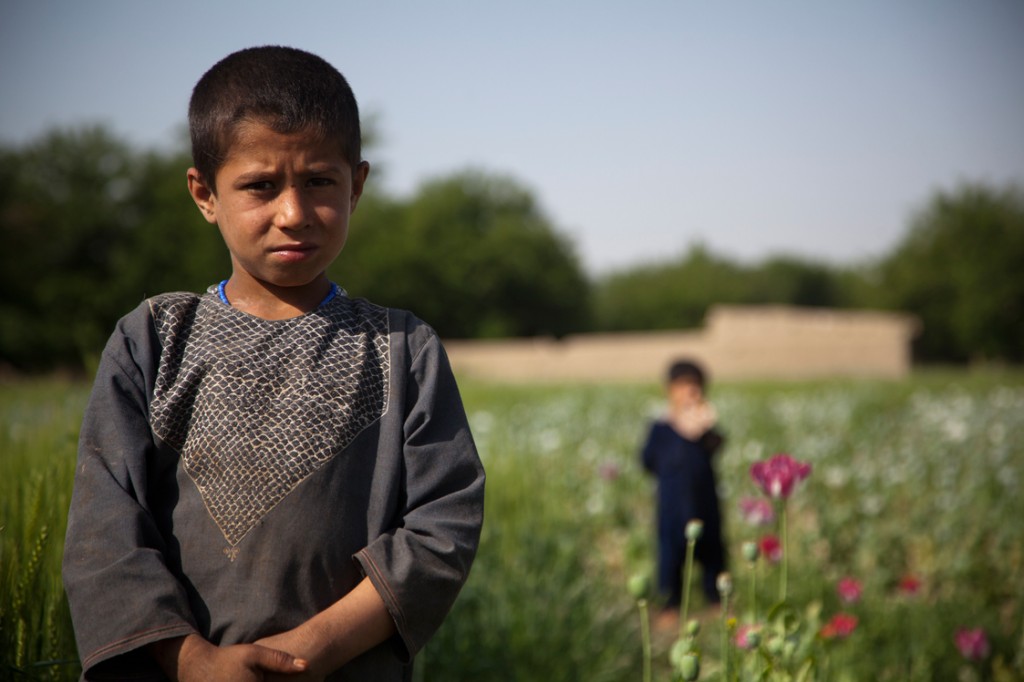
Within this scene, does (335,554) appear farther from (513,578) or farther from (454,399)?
(513,578)

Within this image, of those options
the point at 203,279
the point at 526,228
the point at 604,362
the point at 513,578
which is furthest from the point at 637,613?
the point at 526,228

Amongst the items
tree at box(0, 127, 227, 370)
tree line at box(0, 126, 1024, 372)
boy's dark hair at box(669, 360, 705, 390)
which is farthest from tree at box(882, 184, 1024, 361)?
boy's dark hair at box(669, 360, 705, 390)

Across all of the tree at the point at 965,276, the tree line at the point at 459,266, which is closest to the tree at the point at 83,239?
the tree line at the point at 459,266

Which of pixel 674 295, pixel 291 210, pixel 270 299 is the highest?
pixel 674 295

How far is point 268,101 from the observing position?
5.00 feet

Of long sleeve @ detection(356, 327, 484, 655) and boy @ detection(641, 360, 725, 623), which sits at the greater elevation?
long sleeve @ detection(356, 327, 484, 655)

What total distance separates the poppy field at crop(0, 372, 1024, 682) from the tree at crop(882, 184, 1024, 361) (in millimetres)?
38083

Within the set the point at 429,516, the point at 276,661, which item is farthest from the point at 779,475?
the point at 276,661

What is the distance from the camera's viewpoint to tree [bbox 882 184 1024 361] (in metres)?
43.2

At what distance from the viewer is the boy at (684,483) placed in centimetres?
477

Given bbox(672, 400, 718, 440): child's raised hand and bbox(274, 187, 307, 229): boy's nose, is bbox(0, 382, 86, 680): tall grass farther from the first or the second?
bbox(672, 400, 718, 440): child's raised hand

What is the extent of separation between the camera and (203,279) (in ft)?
84.9

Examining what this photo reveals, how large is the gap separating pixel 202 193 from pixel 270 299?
0.74ft

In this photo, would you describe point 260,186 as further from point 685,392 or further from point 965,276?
point 965,276
